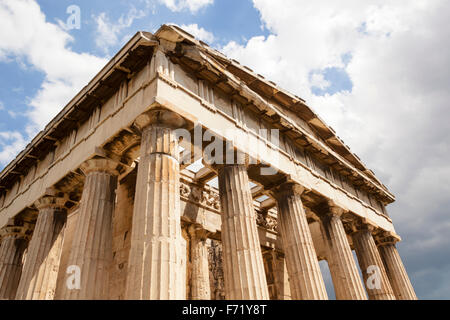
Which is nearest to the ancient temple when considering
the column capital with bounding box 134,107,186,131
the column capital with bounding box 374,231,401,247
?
the column capital with bounding box 134,107,186,131

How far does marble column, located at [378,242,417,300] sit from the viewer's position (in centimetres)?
1969

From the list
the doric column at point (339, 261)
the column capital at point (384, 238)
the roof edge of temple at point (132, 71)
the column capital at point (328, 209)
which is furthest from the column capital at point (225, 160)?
the column capital at point (384, 238)

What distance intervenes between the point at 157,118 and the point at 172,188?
2.54m

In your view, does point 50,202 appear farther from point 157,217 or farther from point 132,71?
point 157,217

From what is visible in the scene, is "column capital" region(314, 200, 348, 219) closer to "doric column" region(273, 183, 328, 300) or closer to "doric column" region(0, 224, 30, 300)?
"doric column" region(273, 183, 328, 300)

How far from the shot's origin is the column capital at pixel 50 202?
14039mm

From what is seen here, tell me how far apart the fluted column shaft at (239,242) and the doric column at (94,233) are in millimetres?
3873

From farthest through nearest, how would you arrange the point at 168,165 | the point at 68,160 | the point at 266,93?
the point at 266,93 < the point at 68,160 < the point at 168,165

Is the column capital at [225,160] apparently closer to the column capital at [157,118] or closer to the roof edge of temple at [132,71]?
the column capital at [157,118]

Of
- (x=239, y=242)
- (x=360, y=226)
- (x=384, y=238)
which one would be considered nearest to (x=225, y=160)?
(x=239, y=242)
